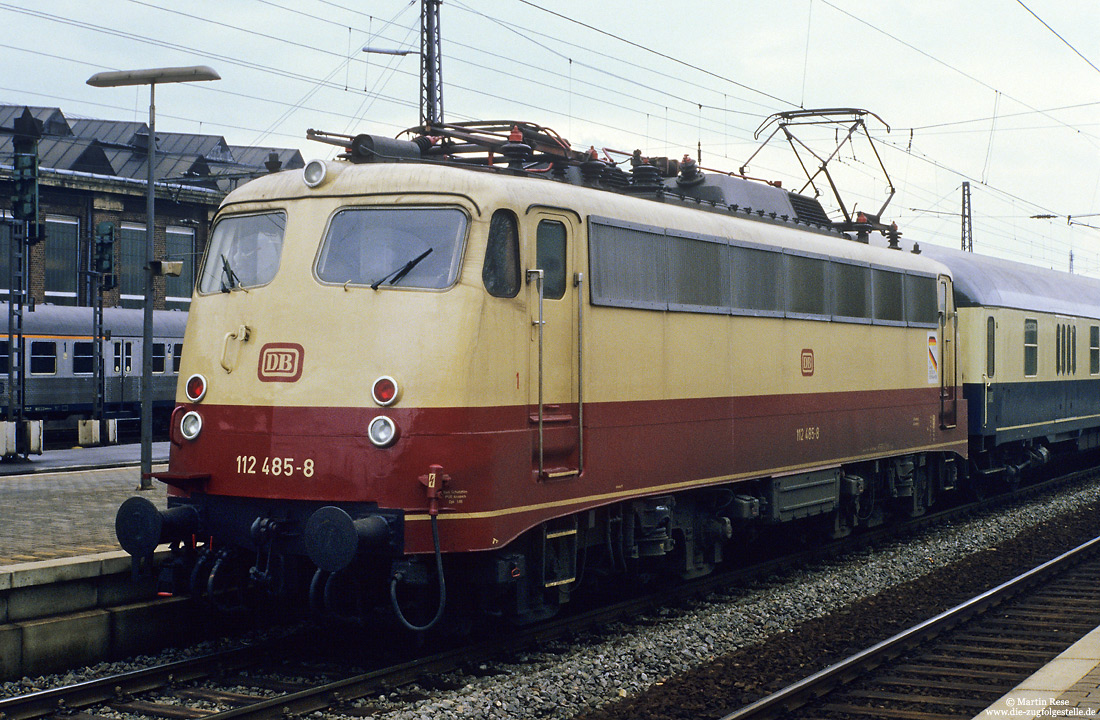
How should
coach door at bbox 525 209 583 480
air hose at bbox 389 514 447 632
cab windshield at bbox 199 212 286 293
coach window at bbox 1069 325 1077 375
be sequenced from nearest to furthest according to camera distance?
air hose at bbox 389 514 447 632, coach door at bbox 525 209 583 480, cab windshield at bbox 199 212 286 293, coach window at bbox 1069 325 1077 375

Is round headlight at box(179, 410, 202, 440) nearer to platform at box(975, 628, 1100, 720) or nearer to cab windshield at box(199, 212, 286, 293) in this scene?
cab windshield at box(199, 212, 286, 293)

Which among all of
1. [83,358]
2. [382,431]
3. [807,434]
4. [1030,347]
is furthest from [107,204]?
[382,431]

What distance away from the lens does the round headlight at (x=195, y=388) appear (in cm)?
862

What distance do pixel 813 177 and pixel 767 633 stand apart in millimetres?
7201

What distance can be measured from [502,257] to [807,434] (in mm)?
5007

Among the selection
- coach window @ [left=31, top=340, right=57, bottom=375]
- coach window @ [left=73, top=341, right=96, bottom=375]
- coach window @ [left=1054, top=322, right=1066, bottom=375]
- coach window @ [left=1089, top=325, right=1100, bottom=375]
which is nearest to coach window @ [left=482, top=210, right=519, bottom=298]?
coach window @ [left=1054, top=322, right=1066, bottom=375]

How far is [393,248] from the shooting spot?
27.1ft

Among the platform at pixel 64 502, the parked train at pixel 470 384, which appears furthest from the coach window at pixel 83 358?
the parked train at pixel 470 384

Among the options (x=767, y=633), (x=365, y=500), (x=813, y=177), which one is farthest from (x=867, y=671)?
(x=813, y=177)

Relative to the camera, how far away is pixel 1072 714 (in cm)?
664

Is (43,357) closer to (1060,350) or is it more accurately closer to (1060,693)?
(1060,350)

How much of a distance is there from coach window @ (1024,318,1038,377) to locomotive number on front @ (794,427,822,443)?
909 cm

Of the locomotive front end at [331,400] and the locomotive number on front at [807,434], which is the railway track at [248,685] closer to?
the locomotive front end at [331,400]

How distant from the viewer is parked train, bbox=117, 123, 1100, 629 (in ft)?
25.7
